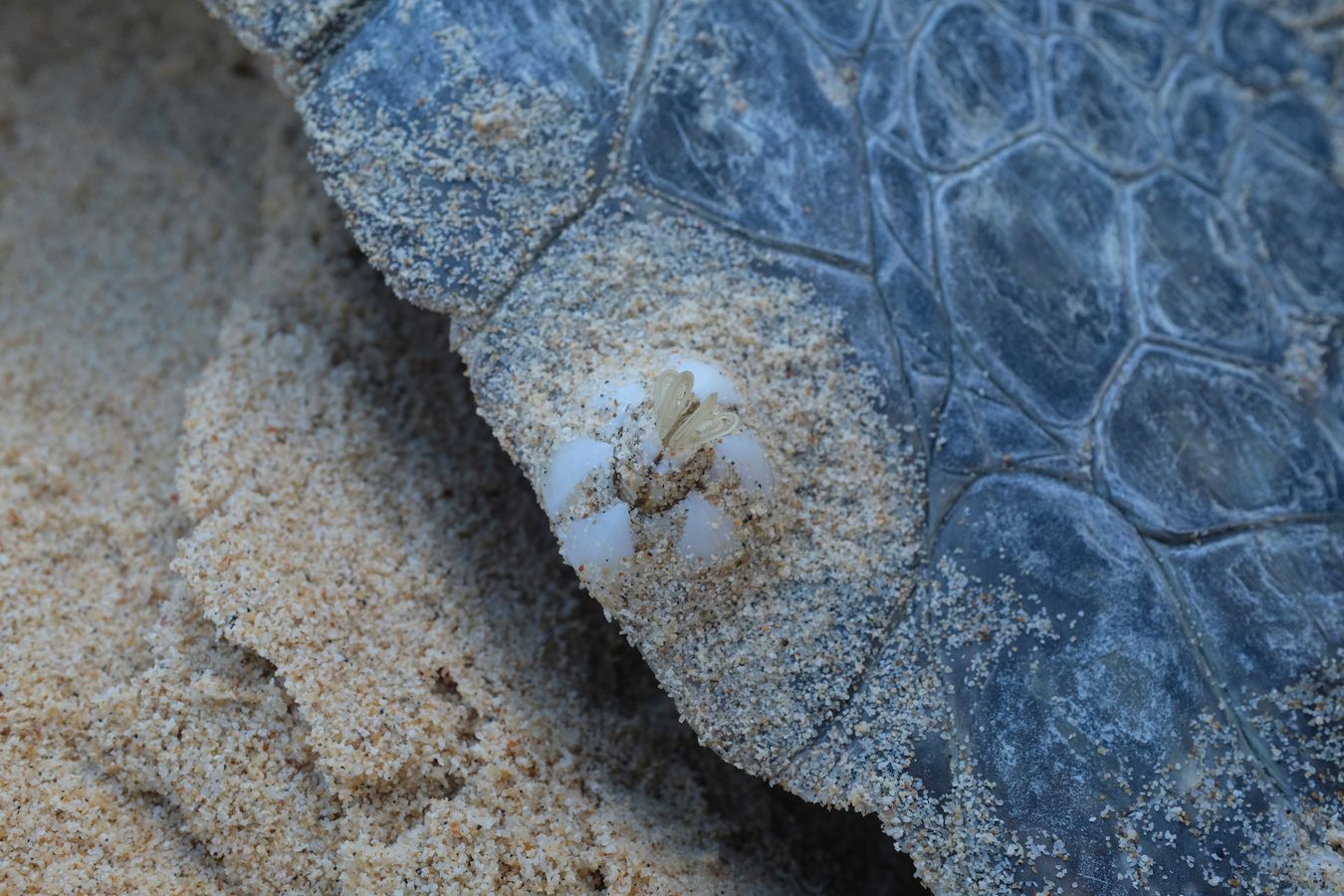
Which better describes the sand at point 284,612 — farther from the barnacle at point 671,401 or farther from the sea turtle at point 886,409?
the barnacle at point 671,401

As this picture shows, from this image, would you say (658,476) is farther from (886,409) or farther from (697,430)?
(886,409)

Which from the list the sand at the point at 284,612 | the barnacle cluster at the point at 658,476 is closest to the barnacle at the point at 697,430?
the barnacle cluster at the point at 658,476

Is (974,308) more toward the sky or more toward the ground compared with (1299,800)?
more toward the sky

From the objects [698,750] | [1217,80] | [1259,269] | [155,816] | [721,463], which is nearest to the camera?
[721,463]

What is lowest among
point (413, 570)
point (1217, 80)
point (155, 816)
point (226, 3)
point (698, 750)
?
point (698, 750)

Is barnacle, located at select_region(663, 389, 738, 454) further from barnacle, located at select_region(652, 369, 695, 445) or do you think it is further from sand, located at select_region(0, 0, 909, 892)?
sand, located at select_region(0, 0, 909, 892)

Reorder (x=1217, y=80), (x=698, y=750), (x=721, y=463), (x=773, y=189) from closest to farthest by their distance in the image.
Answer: (x=721, y=463), (x=773, y=189), (x=698, y=750), (x=1217, y=80)

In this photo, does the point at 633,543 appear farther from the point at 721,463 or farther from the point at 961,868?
the point at 961,868

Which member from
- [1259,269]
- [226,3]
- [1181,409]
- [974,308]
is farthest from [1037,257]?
[226,3]
